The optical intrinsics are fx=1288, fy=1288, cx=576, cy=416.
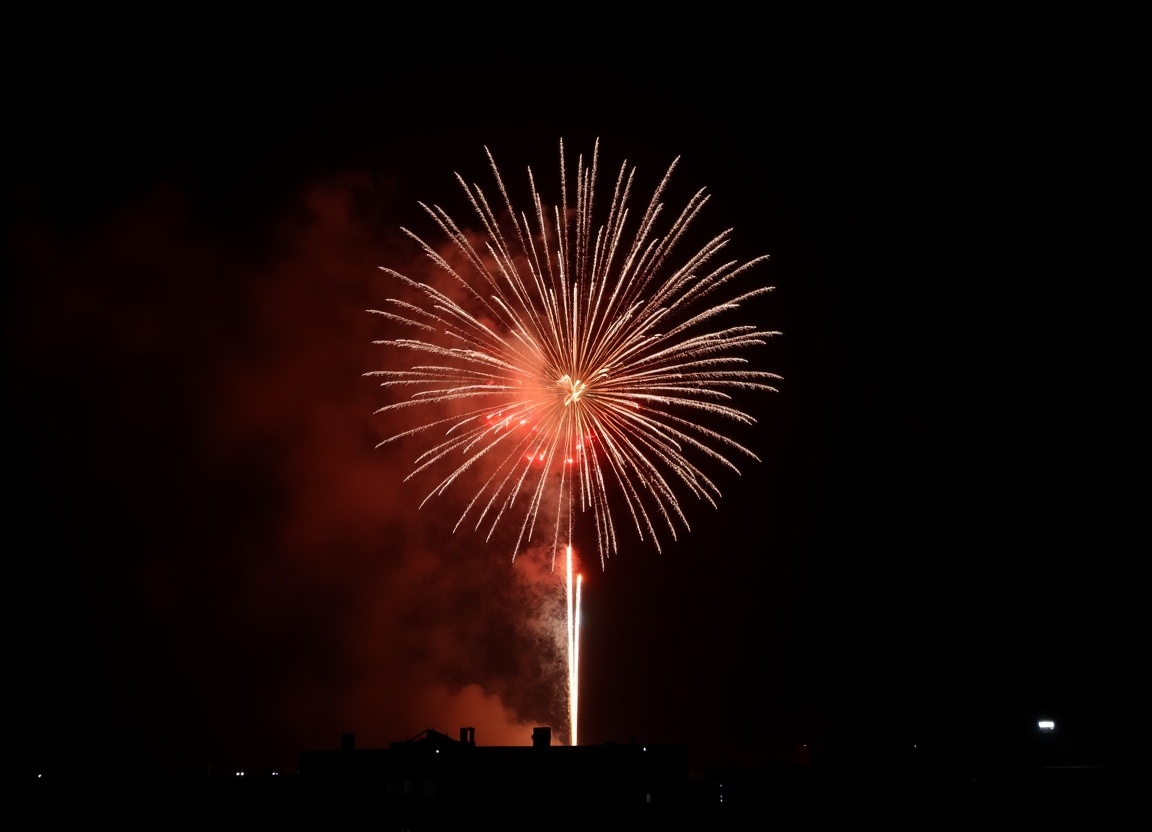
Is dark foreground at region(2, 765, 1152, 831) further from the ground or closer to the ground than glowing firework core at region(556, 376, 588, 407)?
closer to the ground

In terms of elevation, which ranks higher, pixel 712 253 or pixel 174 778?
pixel 712 253

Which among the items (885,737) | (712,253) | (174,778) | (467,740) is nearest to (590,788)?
(467,740)

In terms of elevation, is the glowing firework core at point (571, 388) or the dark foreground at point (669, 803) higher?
the glowing firework core at point (571, 388)

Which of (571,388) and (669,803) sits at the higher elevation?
(571,388)

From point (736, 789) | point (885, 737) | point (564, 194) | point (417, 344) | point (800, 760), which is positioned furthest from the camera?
point (885, 737)

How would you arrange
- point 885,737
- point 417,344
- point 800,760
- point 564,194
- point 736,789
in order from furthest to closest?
point 885,737
point 800,760
point 736,789
point 417,344
point 564,194

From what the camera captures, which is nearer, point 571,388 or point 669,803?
point 571,388

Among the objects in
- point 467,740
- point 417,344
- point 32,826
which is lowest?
point 32,826

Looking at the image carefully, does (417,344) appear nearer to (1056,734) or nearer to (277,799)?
(277,799)

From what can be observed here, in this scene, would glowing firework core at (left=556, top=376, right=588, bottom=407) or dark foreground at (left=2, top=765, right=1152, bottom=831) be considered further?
dark foreground at (left=2, top=765, right=1152, bottom=831)

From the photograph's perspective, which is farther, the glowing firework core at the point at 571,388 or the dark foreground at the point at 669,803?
the dark foreground at the point at 669,803

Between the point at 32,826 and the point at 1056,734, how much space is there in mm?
46774

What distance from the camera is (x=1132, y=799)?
47.5 meters

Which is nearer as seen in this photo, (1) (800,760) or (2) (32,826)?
(2) (32,826)
